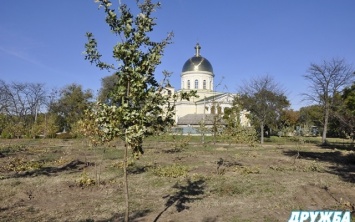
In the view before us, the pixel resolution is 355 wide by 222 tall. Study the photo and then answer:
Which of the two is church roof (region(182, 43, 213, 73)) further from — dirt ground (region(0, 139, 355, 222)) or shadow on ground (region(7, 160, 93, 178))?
dirt ground (region(0, 139, 355, 222))

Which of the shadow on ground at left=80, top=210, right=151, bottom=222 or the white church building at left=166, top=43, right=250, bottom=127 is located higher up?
the white church building at left=166, top=43, right=250, bottom=127

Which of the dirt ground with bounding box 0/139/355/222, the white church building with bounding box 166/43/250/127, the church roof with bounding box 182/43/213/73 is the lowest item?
the dirt ground with bounding box 0/139/355/222

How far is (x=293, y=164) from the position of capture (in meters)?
19.1

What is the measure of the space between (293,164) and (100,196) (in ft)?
40.4

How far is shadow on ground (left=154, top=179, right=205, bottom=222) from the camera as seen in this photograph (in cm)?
979

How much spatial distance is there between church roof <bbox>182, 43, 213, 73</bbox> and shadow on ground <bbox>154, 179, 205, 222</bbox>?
240 feet

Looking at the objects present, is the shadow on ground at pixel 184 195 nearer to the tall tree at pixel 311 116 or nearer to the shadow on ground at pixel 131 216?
the shadow on ground at pixel 131 216

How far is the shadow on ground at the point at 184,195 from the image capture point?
385 inches

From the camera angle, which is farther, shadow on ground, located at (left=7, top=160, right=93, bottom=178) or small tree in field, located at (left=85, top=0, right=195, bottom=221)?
shadow on ground, located at (left=7, top=160, right=93, bottom=178)

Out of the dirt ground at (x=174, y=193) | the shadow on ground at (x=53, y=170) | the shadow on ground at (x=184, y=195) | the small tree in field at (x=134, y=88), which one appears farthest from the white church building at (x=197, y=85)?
the small tree in field at (x=134, y=88)

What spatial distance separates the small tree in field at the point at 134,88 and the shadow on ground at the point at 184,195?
11.1 feet

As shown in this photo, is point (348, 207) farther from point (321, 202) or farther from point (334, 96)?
point (334, 96)

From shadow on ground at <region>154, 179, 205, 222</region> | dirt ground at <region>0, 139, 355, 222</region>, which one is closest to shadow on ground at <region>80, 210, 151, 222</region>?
dirt ground at <region>0, 139, 355, 222</region>

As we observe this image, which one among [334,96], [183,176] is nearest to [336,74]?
[334,96]
